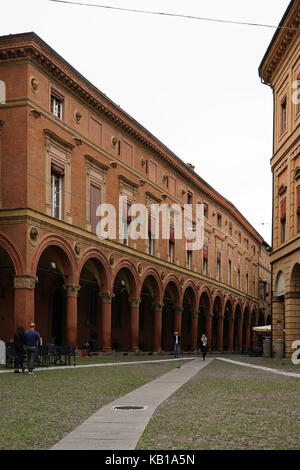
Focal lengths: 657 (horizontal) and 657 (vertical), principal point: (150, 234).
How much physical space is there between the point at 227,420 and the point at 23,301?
1834 centimetres

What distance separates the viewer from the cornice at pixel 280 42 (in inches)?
1057

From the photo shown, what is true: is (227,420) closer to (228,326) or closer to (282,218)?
(282,218)

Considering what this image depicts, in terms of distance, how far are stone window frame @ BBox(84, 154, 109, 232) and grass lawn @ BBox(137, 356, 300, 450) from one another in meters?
19.1

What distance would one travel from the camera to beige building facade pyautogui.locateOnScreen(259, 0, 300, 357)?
28.7 m

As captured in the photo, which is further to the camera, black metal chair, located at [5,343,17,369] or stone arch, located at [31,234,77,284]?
stone arch, located at [31,234,77,284]

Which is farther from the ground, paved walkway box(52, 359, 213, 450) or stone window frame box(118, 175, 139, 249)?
stone window frame box(118, 175, 139, 249)

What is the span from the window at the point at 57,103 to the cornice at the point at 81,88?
0.63 metres

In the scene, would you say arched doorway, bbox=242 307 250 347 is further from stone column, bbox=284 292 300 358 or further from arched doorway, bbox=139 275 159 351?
stone column, bbox=284 292 300 358

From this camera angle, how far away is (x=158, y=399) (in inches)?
471

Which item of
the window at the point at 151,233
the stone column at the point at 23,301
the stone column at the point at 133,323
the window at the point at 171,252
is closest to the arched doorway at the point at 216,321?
the window at the point at 171,252

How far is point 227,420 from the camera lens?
8.99m

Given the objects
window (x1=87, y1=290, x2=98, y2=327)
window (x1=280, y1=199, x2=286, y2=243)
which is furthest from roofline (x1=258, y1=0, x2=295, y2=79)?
window (x1=87, y1=290, x2=98, y2=327)

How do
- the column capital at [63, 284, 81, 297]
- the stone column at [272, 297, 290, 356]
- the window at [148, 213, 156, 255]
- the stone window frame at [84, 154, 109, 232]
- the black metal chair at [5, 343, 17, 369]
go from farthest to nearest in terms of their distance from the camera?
the window at [148, 213, 156, 255], the stone column at [272, 297, 290, 356], the stone window frame at [84, 154, 109, 232], the column capital at [63, 284, 81, 297], the black metal chair at [5, 343, 17, 369]

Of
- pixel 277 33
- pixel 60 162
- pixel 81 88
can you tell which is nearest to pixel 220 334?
pixel 60 162
